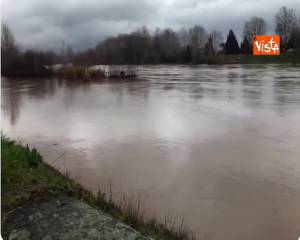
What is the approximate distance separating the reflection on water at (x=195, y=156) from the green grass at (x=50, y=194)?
9.9 inches

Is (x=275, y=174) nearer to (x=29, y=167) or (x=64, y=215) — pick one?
(x=64, y=215)

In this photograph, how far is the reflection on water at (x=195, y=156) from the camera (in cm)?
305

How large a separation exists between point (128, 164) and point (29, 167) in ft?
4.96

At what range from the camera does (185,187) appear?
11.8 ft

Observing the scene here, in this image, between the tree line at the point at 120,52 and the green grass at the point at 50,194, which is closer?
the green grass at the point at 50,194

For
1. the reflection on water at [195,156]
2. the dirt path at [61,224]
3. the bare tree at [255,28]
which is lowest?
the reflection on water at [195,156]

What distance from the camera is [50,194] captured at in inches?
104

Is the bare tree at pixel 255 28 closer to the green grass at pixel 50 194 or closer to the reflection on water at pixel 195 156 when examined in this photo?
the reflection on water at pixel 195 156

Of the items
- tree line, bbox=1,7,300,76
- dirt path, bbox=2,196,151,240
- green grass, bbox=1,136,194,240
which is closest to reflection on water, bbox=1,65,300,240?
green grass, bbox=1,136,194,240

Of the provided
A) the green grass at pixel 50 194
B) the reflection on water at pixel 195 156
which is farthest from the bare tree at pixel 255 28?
the green grass at pixel 50 194

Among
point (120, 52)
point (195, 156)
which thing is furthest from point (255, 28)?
point (120, 52)

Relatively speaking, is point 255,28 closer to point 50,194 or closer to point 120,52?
point 50,194

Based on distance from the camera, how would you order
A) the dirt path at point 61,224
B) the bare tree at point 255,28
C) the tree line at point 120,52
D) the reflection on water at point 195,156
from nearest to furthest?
the dirt path at point 61,224
the reflection on water at point 195,156
the bare tree at point 255,28
the tree line at point 120,52

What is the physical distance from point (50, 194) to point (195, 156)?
99.1 inches
